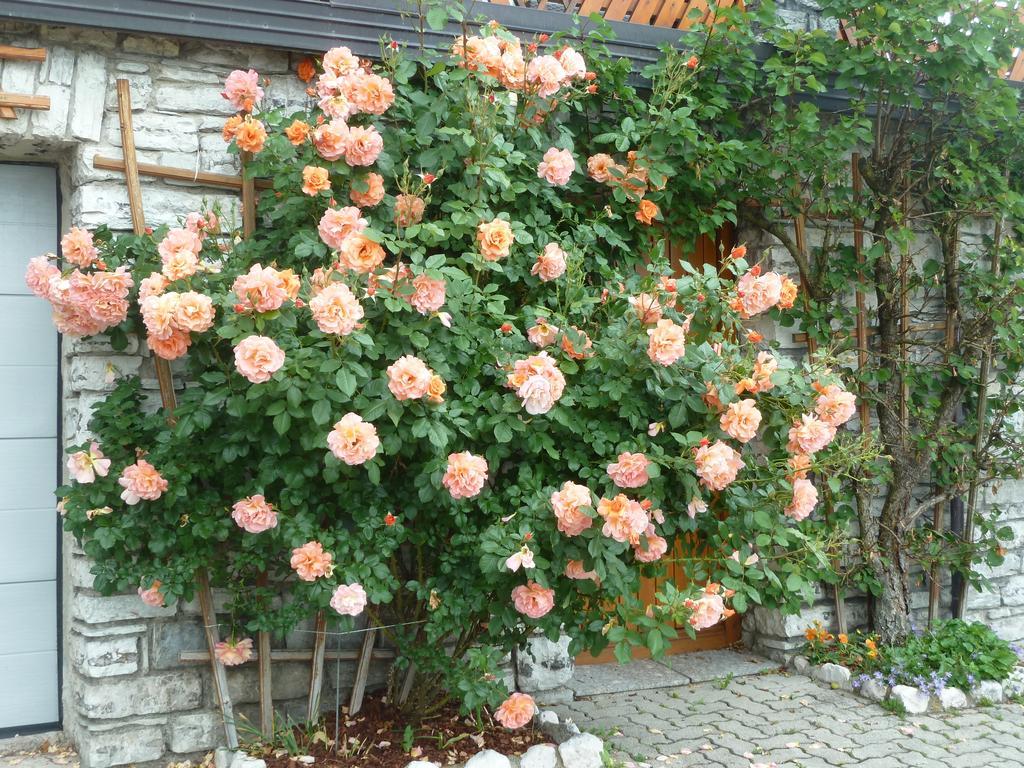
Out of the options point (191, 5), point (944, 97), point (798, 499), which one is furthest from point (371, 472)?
point (944, 97)

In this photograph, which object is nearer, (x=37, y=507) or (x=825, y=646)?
(x=37, y=507)

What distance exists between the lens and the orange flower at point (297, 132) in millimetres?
3537

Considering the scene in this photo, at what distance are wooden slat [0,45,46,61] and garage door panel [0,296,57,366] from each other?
0.94m

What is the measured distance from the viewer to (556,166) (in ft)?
12.5

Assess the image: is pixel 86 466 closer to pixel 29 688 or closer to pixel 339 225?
pixel 29 688

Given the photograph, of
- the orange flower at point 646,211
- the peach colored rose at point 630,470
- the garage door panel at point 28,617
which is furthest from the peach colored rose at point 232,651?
the orange flower at point 646,211

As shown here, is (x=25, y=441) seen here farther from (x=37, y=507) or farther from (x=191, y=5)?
(x=191, y=5)

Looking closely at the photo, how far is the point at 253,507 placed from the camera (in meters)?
3.30

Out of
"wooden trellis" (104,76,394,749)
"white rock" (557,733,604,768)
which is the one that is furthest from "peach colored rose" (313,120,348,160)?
"white rock" (557,733,604,768)

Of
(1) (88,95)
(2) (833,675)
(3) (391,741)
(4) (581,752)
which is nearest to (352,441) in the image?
(3) (391,741)

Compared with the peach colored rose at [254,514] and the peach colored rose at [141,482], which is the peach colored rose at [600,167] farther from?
the peach colored rose at [141,482]

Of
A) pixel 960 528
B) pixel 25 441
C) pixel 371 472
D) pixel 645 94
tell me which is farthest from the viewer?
pixel 960 528

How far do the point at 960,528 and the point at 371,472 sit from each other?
3833mm

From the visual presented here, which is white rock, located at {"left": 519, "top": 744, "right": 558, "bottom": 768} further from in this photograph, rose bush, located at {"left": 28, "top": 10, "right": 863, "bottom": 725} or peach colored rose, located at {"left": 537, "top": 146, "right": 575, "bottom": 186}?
peach colored rose, located at {"left": 537, "top": 146, "right": 575, "bottom": 186}
